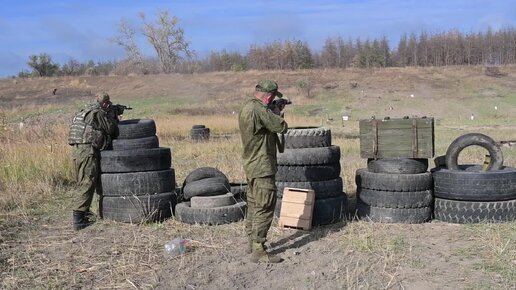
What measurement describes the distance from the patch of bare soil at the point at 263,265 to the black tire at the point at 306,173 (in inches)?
26.9

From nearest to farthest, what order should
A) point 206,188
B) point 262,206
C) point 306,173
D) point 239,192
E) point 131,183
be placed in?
point 262,206
point 306,173
point 131,183
point 206,188
point 239,192

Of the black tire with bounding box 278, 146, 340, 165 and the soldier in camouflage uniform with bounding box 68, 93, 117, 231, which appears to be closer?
the black tire with bounding box 278, 146, 340, 165

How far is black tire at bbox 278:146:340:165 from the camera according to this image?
7094 millimetres

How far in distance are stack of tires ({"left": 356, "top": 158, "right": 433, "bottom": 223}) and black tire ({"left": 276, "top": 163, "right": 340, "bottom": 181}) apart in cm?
57

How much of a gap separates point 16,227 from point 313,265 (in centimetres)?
450

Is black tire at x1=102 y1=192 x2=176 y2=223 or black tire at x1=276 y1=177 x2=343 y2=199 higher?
black tire at x1=276 y1=177 x2=343 y2=199

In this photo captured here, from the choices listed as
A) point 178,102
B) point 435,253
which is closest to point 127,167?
point 435,253

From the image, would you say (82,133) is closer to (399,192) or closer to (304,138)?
(304,138)

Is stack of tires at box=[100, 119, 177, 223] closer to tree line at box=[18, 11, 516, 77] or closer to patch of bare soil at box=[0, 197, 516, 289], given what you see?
patch of bare soil at box=[0, 197, 516, 289]

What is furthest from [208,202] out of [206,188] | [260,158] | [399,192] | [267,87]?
[399,192]

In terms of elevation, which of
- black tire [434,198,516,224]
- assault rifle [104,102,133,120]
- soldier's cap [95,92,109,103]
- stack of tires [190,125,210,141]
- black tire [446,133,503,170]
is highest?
soldier's cap [95,92,109,103]

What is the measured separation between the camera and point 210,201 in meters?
7.57

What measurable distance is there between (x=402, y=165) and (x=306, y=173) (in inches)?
51.5

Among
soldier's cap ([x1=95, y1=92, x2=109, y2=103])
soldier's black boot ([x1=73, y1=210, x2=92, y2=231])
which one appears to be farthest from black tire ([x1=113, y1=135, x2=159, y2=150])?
soldier's black boot ([x1=73, y1=210, x2=92, y2=231])
